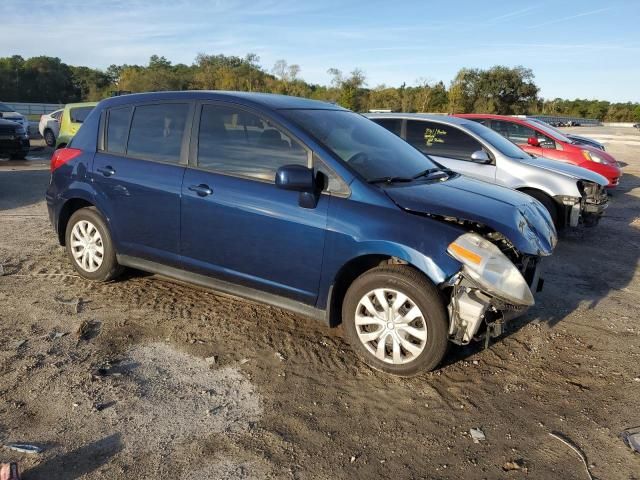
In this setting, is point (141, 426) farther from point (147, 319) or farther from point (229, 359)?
→ point (147, 319)

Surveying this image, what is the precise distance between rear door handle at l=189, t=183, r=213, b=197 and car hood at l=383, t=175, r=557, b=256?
140 centimetres

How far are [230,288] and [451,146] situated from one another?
15.9ft

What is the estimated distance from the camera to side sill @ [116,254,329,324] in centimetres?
378

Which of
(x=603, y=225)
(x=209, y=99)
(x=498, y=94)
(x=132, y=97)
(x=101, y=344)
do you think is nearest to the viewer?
(x=101, y=344)

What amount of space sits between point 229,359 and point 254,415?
A: 2.32 feet

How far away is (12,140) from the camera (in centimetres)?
1345

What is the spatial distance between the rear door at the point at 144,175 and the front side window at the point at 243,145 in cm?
21

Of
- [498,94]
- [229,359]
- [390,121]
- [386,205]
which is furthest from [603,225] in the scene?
[498,94]

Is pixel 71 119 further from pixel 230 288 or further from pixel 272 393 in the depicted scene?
pixel 272 393

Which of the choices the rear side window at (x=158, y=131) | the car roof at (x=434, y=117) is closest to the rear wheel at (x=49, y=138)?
the car roof at (x=434, y=117)

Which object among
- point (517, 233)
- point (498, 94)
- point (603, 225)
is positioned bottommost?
point (603, 225)

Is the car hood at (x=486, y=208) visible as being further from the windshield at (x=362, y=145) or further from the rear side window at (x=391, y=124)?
the rear side window at (x=391, y=124)

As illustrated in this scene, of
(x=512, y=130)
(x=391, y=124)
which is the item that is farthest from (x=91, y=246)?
(x=512, y=130)

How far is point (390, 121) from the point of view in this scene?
27.0ft
